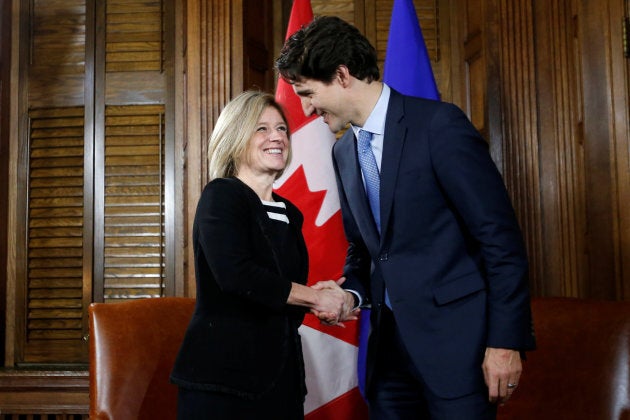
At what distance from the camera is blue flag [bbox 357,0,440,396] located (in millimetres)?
2492

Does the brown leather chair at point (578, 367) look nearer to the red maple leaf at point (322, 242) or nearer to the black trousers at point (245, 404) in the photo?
the red maple leaf at point (322, 242)

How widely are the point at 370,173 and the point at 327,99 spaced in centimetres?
19

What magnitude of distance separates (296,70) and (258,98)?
0.65 feet

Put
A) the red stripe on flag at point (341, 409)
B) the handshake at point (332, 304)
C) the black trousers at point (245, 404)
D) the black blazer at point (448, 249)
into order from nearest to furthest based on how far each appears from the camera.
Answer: the black blazer at point (448, 249) → the black trousers at point (245, 404) → the handshake at point (332, 304) → the red stripe on flag at point (341, 409)

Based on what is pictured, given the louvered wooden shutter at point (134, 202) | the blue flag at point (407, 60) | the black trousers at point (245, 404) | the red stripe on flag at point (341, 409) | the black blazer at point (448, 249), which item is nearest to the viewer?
the black blazer at point (448, 249)

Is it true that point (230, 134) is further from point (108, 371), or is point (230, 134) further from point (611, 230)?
point (611, 230)

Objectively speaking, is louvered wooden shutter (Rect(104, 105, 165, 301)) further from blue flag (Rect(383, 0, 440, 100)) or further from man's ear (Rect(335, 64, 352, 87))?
man's ear (Rect(335, 64, 352, 87))

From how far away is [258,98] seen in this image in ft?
5.52

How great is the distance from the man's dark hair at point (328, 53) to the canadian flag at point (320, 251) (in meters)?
0.86

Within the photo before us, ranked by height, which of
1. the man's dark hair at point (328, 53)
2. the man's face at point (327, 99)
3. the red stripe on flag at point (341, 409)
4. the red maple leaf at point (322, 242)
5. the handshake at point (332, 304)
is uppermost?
the man's dark hair at point (328, 53)

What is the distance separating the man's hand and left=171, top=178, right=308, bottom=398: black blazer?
0.44 metres

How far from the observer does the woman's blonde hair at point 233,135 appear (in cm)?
163

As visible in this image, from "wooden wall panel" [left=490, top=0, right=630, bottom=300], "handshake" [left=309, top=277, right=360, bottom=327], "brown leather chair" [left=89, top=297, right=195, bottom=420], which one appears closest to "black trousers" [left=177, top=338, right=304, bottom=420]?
"handshake" [left=309, top=277, right=360, bottom=327]

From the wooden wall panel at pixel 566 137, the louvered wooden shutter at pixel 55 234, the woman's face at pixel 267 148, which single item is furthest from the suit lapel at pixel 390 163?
the louvered wooden shutter at pixel 55 234
